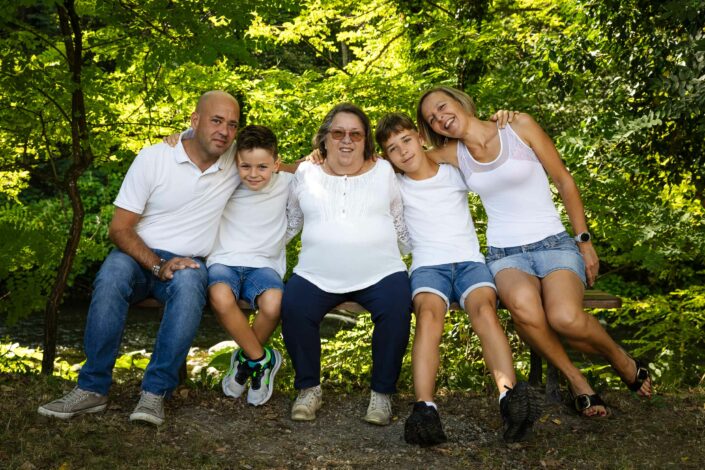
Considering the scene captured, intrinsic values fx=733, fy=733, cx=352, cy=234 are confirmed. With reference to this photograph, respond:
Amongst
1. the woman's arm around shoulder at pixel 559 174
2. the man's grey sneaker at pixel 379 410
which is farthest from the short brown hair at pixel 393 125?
the man's grey sneaker at pixel 379 410

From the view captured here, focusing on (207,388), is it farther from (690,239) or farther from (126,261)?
(690,239)

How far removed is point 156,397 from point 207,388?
2.70 feet

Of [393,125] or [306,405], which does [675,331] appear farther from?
[306,405]

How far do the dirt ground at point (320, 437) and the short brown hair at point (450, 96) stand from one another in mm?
1415

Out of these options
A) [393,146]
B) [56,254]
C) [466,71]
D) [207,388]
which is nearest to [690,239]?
[466,71]

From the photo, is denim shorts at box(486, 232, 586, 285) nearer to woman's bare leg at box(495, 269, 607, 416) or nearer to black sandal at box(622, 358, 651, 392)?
woman's bare leg at box(495, 269, 607, 416)

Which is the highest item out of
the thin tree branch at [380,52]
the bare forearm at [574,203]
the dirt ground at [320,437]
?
the thin tree branch at [380,52]

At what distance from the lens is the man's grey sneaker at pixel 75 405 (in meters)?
3.29

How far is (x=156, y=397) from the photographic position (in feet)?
11.1

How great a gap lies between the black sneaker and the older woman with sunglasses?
0.34 meters

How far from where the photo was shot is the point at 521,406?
307 centimetres

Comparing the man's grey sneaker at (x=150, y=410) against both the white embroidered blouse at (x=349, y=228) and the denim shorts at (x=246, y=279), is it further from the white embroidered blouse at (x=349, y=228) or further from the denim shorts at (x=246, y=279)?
the white embroidered blouse at (x=349, y=228)

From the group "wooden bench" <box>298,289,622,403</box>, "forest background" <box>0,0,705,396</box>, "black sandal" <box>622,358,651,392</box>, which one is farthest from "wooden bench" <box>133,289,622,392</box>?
"forest background" <box>0,0,705,396</box>

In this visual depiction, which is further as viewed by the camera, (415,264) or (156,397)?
(415,264)
